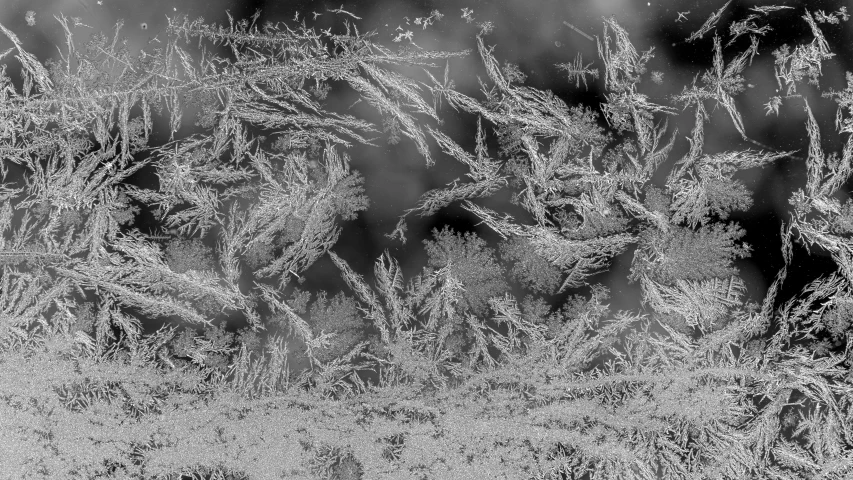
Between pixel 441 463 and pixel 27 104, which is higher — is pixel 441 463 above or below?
below

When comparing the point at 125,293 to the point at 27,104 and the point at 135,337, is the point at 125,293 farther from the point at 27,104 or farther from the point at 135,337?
the point at 27,104

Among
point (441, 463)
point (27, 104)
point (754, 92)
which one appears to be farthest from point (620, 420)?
point (27, 104)

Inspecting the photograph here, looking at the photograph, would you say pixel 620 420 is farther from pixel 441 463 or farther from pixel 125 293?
pixel 125 293

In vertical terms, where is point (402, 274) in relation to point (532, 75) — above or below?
below

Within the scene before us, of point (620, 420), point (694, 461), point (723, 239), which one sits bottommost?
point (694, 461)

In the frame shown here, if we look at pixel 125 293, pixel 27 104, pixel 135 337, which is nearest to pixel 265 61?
pixel 27 104

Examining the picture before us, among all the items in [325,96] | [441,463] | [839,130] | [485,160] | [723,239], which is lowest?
[441,463]
